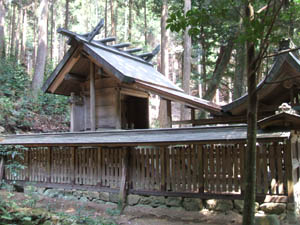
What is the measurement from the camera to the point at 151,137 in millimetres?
8133

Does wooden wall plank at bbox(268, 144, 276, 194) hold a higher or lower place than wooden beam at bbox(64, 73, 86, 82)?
lower

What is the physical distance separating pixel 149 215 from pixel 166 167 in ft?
4.68

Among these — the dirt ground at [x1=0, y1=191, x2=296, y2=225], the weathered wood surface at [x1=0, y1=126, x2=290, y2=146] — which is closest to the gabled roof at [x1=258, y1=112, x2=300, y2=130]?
the weathered wood surface at [x1=0, y1=126, x2=290, y2=146]

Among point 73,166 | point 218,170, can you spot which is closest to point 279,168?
point 218,170

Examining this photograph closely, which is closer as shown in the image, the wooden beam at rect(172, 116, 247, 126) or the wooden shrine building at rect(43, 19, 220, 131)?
the wooden shrine building at rect(43, 19, 220, 131)

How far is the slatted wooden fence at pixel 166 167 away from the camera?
23.1 feet

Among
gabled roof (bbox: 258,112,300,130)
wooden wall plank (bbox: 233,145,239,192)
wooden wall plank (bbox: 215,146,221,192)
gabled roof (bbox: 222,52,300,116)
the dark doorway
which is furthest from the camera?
the dark doorway

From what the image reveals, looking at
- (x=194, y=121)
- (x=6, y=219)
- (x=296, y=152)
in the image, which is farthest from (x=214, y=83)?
(x=6, y=219)

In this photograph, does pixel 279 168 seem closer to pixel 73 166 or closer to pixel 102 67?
pixel 73 166

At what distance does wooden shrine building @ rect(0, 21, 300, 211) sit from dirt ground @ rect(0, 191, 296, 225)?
51cm

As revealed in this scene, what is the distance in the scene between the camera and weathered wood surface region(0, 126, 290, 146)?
6965 mm

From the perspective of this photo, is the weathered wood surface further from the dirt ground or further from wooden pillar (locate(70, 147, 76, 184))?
the dirt ground

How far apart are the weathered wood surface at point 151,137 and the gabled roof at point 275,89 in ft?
7.14

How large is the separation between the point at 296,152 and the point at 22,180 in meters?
9.63
